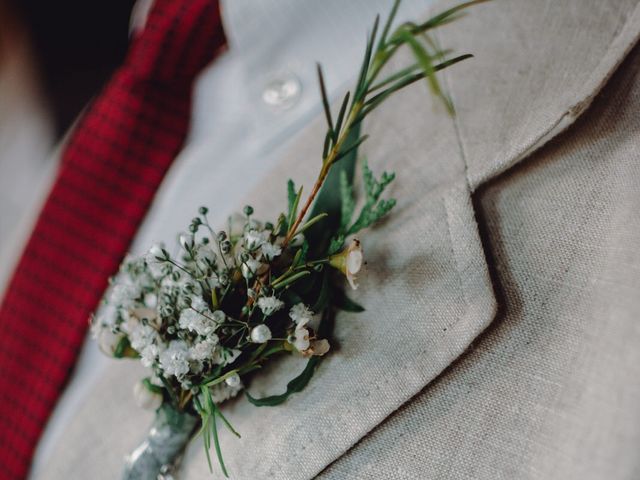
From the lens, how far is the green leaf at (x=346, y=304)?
479mm

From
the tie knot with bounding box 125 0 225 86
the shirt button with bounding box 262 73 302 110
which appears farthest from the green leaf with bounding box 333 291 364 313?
the tie knot with bounding box 125 0 225 86

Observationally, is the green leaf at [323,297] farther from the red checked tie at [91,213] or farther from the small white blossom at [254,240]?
the red checked tie at [91,213]

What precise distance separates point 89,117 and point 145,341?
0.49 meters

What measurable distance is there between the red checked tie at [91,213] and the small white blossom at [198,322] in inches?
14.7

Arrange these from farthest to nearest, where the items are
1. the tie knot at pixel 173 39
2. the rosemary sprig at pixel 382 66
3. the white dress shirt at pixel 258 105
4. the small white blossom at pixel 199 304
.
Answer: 1. the tie knot at pixel 173 39
2. the white dress shirt at pixel 258 105
3. the small white blossom at pixel 199 304
4. the rosemary sprig at pixel 382 66

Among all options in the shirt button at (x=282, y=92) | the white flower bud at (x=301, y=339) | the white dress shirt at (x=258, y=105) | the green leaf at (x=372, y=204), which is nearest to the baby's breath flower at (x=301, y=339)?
the white flower bud at (x=301, y=339)

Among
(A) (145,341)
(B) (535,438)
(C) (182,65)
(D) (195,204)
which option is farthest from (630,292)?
(C) (182,65)

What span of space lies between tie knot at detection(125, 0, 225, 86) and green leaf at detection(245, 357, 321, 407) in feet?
1.73

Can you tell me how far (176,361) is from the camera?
43cm

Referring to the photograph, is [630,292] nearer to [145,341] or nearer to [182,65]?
[145,341]

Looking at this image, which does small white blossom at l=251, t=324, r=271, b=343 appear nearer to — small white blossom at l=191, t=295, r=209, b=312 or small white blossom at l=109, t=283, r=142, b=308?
small white blossom at l=191, t=295, r=209, b=312

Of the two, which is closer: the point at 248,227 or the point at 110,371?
the point at 248,227

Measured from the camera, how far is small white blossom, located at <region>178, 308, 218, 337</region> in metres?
0.41

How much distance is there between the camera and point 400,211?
522 millimetres
